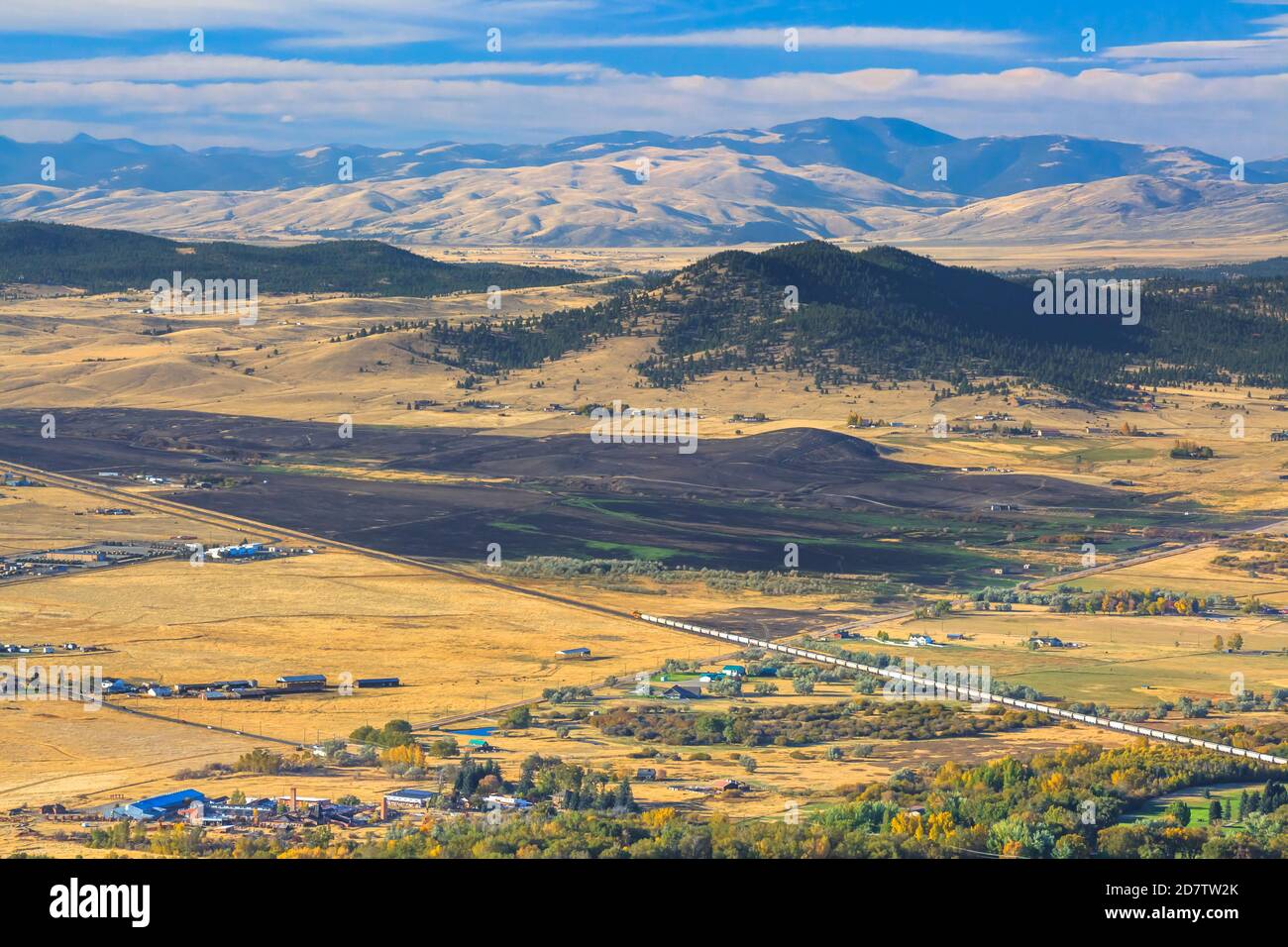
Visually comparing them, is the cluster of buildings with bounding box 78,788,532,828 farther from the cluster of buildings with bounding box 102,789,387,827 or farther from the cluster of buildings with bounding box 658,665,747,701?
the cluster of buildings with bounding box 658,665,747,701

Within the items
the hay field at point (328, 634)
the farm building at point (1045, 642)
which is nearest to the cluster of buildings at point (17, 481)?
the hay field at point (328, 634)

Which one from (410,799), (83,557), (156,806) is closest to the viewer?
(156,806)

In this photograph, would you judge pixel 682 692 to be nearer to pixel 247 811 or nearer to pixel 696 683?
pixel 696 683

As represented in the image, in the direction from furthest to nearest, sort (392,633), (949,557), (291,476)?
(291,476) < (949,557) < (392,633)

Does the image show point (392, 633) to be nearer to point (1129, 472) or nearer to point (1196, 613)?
point (1196, 613)

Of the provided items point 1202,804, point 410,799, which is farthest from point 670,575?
point 1202,804
